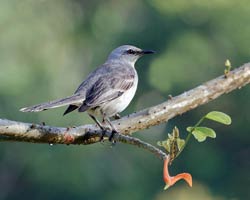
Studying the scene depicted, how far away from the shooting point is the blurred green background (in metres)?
16.4

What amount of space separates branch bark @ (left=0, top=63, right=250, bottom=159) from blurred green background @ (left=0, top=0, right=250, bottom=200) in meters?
9.32

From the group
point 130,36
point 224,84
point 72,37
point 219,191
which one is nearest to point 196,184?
point 219,191

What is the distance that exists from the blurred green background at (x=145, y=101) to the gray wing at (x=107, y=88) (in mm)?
7058

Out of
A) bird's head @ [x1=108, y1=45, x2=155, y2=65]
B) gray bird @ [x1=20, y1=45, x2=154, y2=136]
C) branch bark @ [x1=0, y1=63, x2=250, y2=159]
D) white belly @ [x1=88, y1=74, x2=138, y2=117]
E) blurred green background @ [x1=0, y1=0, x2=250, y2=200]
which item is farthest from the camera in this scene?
blurred green background @ [x1=0, y1=0, x2=250, y2=200]

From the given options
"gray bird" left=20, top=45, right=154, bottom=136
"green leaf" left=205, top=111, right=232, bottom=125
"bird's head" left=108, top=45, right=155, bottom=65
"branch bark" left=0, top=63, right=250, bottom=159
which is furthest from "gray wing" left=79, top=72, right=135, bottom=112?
"green leaf" left=205, top=111, right=232, bottom=125

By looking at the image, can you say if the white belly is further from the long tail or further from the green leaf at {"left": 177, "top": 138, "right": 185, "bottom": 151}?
the green leaf at {"left": 177, "top": 138, "right": 185, "bottom": 151}

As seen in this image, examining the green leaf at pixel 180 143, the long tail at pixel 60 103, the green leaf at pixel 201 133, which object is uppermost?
the green leaf at pixel 201 133

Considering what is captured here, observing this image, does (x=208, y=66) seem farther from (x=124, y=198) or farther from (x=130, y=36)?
(x=124, y=198)

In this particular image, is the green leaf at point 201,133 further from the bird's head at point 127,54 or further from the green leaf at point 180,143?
the bird's head at point 127,54

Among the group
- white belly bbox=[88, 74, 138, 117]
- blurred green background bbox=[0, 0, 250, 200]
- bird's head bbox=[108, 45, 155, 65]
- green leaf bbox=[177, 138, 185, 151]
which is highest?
green leaf bbox=[177, 138, 185, 151]

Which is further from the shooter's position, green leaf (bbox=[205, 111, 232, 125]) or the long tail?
the long tail

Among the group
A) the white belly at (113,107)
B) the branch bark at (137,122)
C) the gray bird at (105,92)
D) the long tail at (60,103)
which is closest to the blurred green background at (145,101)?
the gray bird at (105,92)

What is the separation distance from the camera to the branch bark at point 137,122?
177 inches

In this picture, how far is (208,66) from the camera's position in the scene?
18156mm
